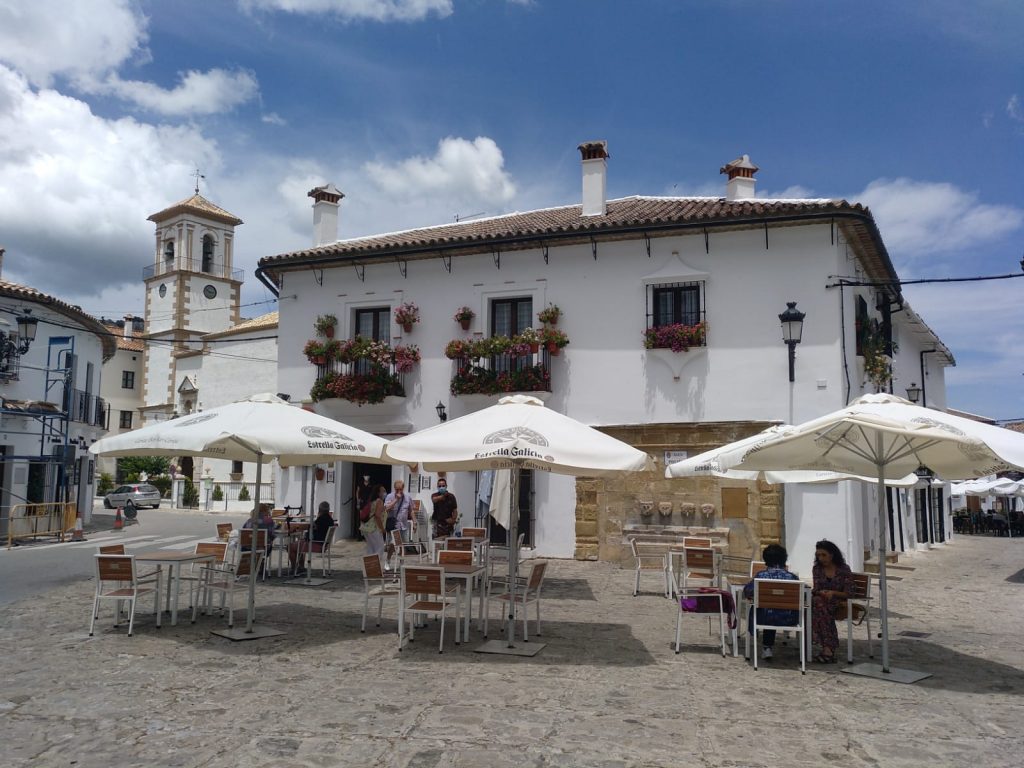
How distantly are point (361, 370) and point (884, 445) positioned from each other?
1246 centimetres

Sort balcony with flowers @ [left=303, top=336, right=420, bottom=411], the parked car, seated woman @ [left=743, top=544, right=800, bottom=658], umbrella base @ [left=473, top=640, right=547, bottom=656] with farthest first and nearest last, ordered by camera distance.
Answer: the parked car → balcony with flowers @ [left=303, top=336, right=420, bottom=411] → umbrella base @ [left=473, top=640, right=547, bottom=656] → seated woman @ [left=743, top=544, right=800, bottom=658]

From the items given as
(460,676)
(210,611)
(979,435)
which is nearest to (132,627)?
(210,611)

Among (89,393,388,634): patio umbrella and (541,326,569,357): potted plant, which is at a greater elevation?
(541,326,569,357): potted plant

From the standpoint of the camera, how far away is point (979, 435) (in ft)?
21.4

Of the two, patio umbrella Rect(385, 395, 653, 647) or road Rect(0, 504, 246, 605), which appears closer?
patio umbrella Rect(385, 395, 653, 647)

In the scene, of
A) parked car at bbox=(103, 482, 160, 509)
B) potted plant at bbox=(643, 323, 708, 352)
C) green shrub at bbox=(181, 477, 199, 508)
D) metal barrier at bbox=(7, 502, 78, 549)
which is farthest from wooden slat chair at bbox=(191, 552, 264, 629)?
green shrub at bbox=(181, 477, 199, 508)

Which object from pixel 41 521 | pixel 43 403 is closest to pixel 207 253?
pixel 43 403

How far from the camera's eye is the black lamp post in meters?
13.8

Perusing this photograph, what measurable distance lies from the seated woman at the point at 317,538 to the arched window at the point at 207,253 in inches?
1561

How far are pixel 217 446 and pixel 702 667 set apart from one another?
5109mm

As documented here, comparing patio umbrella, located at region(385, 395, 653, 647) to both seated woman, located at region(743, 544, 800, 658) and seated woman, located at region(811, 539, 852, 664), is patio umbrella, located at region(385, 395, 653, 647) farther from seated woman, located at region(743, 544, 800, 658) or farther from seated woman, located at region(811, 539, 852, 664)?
seated woman, located at region(811, 539, 852, 664)

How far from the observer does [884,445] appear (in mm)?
7629

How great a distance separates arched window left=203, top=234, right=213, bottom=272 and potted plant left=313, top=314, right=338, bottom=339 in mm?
33467

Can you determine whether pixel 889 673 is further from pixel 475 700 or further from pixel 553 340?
pixel 553 340
